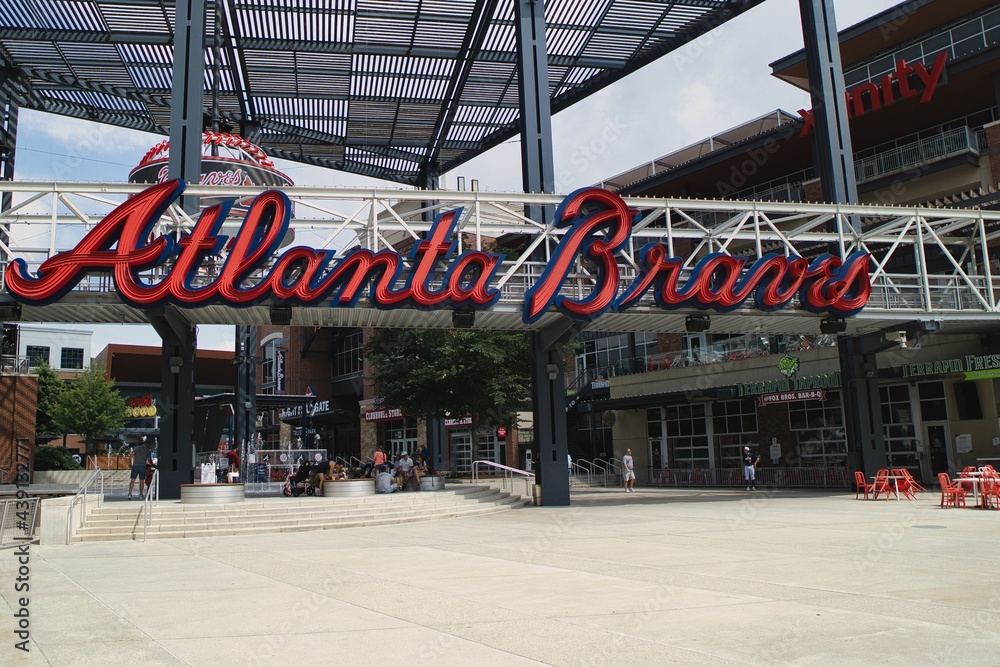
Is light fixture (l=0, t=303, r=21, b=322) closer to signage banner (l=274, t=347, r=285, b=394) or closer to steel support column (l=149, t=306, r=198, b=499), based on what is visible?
steel support column (l=149, t=306, r=198, b=499)

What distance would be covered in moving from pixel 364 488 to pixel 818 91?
21.7m

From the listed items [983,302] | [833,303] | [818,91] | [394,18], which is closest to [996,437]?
[983,302]

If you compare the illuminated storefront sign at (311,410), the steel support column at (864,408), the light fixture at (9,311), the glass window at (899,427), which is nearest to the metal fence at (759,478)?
the steel support column at (864,408)

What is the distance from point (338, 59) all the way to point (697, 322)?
20327 millimetres

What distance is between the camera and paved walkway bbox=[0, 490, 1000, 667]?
7.11 meters

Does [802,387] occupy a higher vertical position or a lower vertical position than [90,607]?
higher

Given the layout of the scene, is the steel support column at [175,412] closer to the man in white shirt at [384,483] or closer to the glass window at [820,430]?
the man in white shirt at [384,483]

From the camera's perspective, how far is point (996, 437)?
Answer: 30797 mm

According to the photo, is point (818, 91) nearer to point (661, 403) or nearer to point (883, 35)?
point (883, 35)

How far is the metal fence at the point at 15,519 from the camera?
17.8m

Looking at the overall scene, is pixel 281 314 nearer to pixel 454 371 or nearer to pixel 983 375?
pixel 454 371

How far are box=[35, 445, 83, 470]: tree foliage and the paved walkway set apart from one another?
24026 millimetres

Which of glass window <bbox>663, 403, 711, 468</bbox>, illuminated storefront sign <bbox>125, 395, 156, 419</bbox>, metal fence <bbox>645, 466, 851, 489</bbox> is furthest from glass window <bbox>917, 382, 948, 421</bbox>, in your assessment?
illuminated storefront sign <bbox>125, 395, 156, 419</bbox>

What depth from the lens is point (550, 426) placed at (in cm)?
2673
